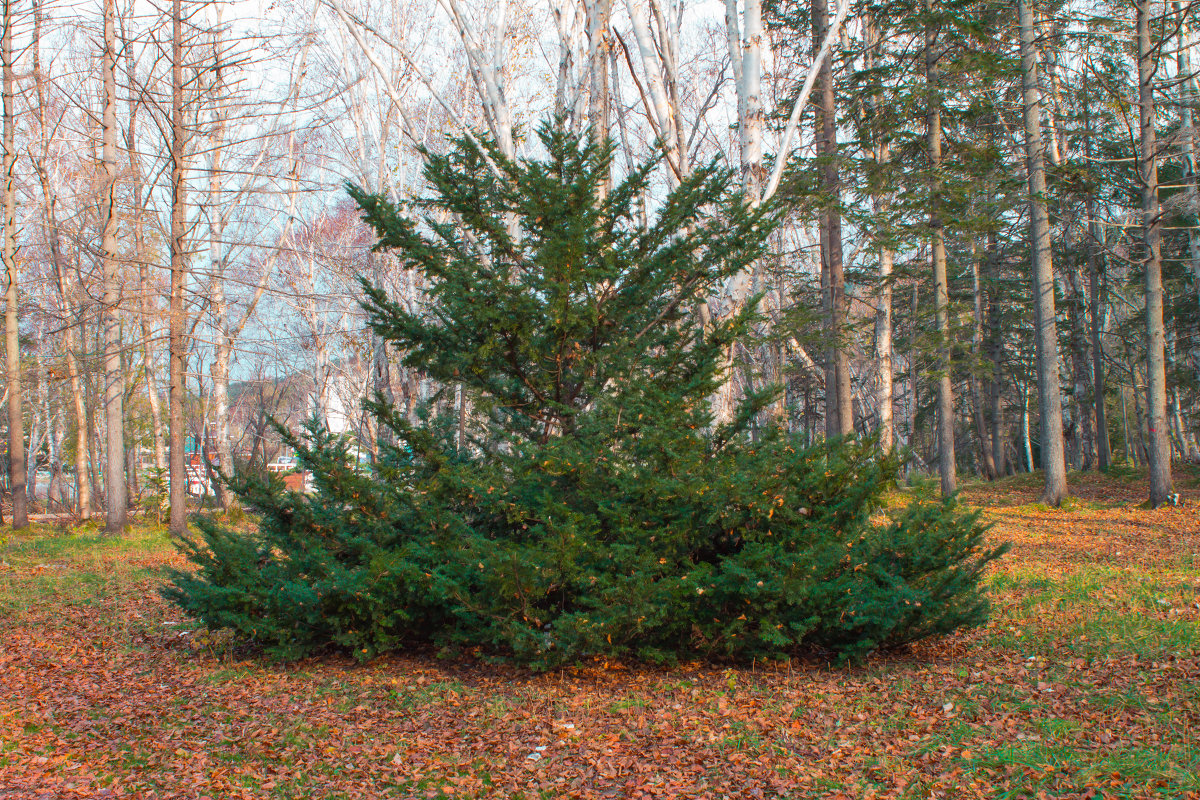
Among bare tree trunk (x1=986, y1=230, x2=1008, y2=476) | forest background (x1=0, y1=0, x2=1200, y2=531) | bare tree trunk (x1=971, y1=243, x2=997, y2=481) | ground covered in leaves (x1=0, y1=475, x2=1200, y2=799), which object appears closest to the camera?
ground covered in leaves (x1=0, y1=475, x2=1200, y2=799)

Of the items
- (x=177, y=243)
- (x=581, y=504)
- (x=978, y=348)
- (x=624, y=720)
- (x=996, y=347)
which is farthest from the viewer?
(x=996, y=347)

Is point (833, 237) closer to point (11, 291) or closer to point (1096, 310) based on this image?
point (1096, 310)

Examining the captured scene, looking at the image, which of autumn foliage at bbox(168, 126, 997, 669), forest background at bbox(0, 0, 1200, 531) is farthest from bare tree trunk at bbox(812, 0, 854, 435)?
autumn foliage at bbox(168, 126, 997, 669)

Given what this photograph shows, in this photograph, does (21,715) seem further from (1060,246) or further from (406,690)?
(1060,246)

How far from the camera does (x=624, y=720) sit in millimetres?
4457

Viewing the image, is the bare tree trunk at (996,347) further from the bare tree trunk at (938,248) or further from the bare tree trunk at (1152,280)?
the bare tree trunk at (1152,280)

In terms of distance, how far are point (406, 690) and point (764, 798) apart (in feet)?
8.49

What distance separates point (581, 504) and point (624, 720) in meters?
1.53

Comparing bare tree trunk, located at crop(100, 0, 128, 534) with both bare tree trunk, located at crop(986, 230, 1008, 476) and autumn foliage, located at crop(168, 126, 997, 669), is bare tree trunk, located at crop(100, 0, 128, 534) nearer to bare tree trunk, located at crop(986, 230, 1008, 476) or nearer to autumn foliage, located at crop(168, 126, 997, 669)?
autumn foliage, located at crop(168, 126, 997, 669)

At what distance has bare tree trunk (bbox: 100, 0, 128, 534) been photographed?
41.1 ft

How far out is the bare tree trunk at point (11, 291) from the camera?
44.5 ft

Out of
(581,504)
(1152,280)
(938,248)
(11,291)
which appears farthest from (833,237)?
(11,291)

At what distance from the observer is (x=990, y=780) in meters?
3.46

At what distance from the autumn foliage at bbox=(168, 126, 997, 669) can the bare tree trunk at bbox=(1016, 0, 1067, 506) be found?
11.2 meters
